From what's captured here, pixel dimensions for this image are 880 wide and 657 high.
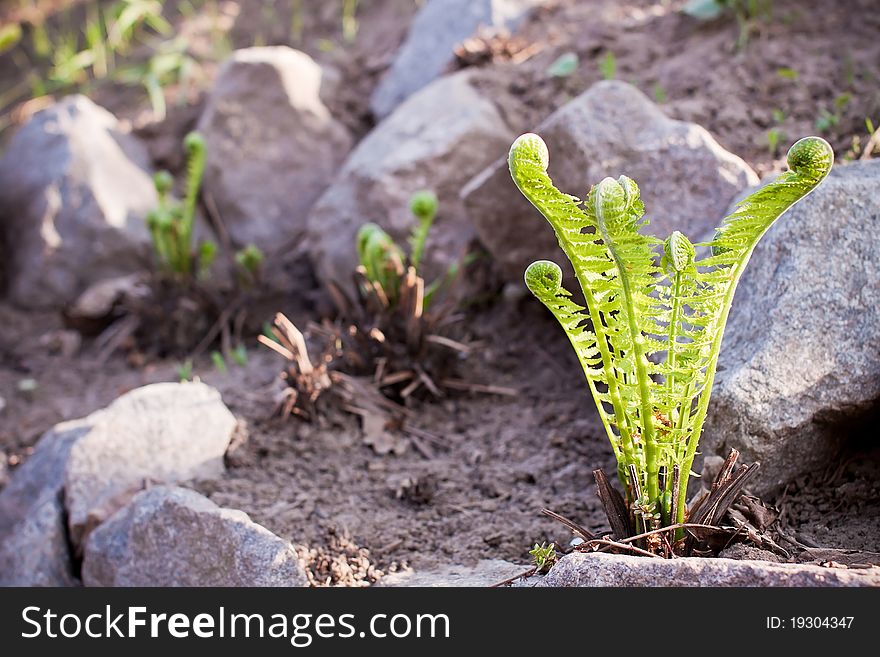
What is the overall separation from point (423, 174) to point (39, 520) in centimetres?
187

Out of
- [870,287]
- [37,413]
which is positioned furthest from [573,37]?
[37,413]

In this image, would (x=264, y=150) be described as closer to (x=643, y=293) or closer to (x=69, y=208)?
Answer: (x=69, y=208)

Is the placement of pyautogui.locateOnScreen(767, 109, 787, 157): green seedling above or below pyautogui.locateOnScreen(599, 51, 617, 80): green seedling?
below

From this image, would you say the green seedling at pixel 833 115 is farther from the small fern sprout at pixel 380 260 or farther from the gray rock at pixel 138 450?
the gray rock at pixel 138 450

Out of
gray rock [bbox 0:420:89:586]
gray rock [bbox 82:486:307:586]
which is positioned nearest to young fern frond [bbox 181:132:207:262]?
gray rock [bbox 0:420:89:586]

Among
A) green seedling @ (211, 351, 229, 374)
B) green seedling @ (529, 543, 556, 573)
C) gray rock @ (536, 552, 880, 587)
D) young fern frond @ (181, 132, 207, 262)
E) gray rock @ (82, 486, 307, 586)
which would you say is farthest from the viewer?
young fern frond @ (181, 132, 207, 262)

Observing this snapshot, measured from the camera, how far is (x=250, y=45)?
5324mm

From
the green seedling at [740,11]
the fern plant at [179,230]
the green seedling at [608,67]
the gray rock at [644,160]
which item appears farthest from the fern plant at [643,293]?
the fern plant at [179,230]

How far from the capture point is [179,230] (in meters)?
3.86

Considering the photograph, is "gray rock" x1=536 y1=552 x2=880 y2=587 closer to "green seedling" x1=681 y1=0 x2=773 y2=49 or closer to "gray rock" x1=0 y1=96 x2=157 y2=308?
"green seedling" x1=681 y1=0 x2=773 y2=49

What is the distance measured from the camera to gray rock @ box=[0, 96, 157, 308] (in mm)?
4277

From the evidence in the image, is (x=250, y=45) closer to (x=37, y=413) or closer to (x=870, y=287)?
(x=37, y=413)

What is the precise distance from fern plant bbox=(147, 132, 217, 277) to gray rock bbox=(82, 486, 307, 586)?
1560 millimetres

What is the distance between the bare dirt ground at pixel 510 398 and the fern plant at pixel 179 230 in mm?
406
